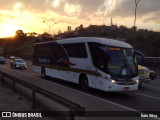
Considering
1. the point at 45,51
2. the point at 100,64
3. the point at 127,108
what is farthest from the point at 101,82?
the point at 45,51

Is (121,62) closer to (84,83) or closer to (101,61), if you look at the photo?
(101,61)

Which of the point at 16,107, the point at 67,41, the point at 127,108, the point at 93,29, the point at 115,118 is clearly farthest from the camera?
the point at 93,29

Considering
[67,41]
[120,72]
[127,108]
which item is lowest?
[127,108]

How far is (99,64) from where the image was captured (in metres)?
17.9

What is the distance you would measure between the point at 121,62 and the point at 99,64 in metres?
1.19

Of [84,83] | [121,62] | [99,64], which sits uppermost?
[121,62]

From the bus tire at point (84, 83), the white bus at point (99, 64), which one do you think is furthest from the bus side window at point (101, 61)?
the bus tire at point (84, 83)

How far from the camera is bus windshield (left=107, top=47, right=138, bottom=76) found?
17.3m

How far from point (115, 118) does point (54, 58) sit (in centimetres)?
1477

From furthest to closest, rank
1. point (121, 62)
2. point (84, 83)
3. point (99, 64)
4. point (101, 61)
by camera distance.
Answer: point (84, 83), point (99, 64), point (101, 61), point (121, 62)

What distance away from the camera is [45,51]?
28594 mm

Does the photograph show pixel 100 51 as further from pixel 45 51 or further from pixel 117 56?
pixel 45 51

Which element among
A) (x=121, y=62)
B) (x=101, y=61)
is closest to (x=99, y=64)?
(x=101, y=61)

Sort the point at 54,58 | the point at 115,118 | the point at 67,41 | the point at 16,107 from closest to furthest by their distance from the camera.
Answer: the point at 115,118, the point at 16,107, the point at 67,41, the point at 54,58
